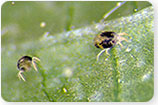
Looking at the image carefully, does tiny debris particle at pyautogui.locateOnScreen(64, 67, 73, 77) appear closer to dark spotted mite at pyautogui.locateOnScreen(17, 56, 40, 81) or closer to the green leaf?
the green leaf

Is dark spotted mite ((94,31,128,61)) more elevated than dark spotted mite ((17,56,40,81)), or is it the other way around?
dark spotted mite ((94,31,128,61))

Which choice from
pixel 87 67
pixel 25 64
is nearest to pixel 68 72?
pixel 87 67

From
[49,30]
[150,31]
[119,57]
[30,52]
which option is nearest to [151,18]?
[150,31]

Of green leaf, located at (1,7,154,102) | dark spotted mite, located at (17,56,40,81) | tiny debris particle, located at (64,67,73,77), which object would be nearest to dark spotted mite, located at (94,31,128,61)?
green leaf, located at (1,7,154,102)

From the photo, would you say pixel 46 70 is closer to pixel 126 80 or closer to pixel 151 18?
pixel 126 80

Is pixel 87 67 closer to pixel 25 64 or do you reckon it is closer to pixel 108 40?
pixel 108 40
